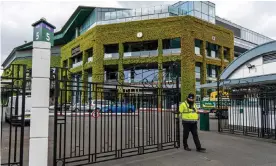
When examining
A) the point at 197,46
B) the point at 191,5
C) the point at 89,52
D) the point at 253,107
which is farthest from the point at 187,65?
the point at 253,107

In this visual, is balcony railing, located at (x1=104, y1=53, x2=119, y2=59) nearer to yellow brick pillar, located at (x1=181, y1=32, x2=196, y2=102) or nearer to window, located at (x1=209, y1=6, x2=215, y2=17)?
yellow brick pillar, located at (x1=181, y1=32, x2=196, y2=102)

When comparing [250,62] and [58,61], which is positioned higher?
[58,61]

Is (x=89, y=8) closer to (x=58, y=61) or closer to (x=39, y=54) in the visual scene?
(x=58, y=61)

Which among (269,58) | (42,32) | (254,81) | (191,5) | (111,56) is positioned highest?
(191,5)

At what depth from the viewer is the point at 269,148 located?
1010 centimetres

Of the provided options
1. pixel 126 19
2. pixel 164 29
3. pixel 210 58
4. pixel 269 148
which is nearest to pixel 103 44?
pixel 126 19

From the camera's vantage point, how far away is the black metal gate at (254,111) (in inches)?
487

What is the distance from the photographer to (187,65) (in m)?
37.6

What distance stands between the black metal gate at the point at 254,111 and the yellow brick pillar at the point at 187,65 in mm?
20564

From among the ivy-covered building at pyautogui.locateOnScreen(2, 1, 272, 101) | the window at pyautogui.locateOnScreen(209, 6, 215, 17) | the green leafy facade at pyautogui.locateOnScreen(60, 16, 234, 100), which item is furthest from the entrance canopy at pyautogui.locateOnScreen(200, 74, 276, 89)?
the window at pyautogui.locateOnScreen(209, 6, 215, 17)

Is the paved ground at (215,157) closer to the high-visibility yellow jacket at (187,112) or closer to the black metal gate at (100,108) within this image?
the black metal gate at (100,108)

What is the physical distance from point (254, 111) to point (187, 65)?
2406 centimetres

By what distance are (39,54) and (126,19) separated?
1532 inches

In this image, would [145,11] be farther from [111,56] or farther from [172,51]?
[111,56]
